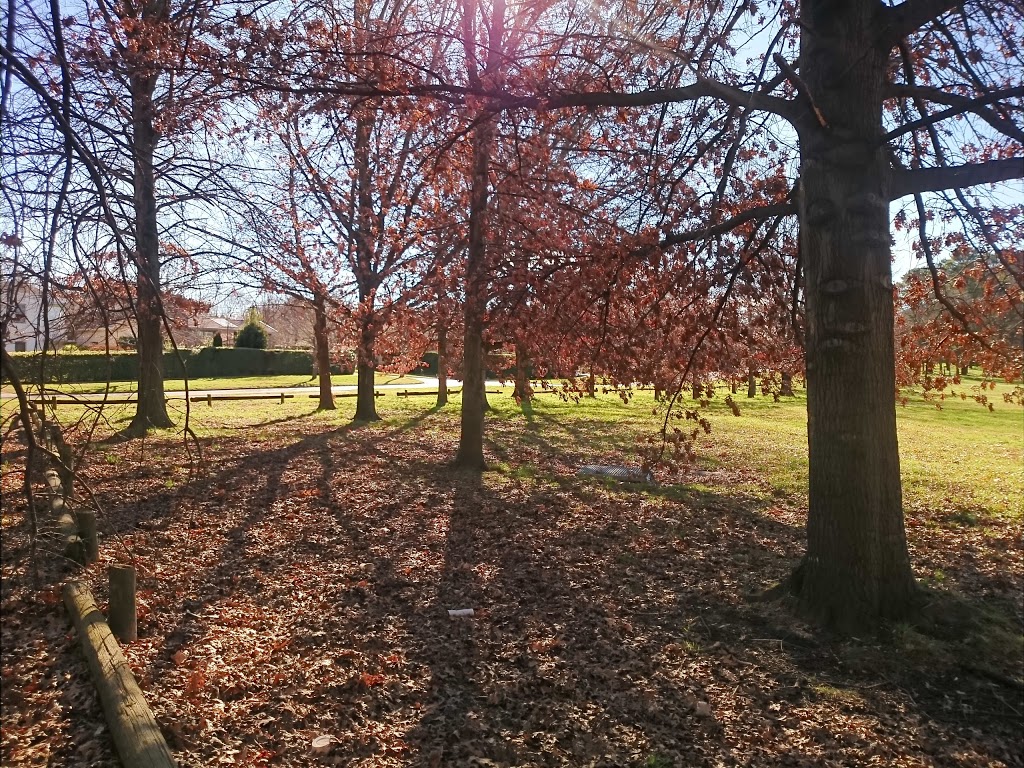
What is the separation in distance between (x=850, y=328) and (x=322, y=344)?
16.5 m

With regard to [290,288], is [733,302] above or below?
below

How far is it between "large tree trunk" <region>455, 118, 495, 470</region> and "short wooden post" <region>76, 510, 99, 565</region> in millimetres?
4090

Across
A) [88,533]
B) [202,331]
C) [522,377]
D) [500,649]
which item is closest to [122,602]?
[88,533]

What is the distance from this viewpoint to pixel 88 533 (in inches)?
221

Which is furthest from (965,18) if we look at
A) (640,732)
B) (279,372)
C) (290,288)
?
(279,372)

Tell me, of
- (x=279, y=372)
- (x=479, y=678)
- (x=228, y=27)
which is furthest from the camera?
(x=279, y=372)

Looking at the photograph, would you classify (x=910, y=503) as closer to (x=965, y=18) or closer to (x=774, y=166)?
(x=774, y=166)

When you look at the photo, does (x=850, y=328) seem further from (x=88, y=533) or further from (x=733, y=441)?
(x=733, y=441)

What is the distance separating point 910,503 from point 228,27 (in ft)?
32.2

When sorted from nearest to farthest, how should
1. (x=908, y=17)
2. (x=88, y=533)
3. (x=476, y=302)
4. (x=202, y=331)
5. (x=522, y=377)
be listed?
(x=908, y=17) → (x=88, y=533) → (x=476, y=302) → (x=522, y=377) → (x=202, y=331)

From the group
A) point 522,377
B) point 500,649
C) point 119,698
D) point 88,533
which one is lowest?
point 500,649

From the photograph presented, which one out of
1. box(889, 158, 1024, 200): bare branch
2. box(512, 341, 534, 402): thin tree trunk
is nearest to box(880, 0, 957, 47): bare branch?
box(889, 158, 1024, 200): bare branch

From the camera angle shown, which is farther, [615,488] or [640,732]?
[615,488]

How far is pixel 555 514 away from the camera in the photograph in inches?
341
